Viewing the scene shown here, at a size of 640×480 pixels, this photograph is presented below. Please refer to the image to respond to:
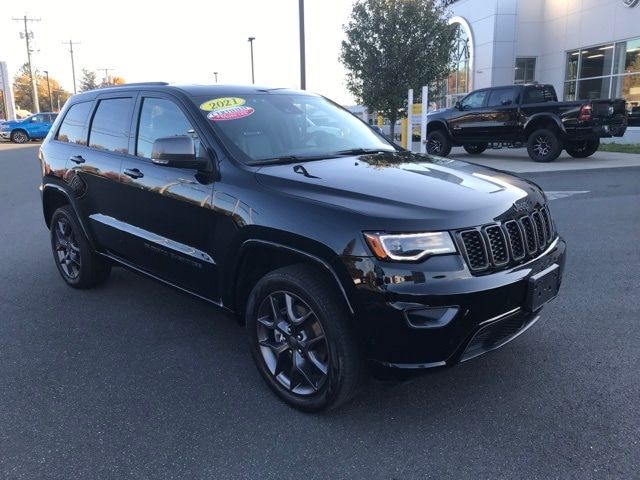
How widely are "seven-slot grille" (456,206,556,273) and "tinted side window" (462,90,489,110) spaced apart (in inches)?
522

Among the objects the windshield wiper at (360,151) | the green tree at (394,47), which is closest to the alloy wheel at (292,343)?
the windshield wiper at (360,151)

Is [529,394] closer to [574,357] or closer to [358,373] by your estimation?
[574,357]

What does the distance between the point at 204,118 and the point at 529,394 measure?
2565 millimetres

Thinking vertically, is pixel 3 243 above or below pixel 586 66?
below

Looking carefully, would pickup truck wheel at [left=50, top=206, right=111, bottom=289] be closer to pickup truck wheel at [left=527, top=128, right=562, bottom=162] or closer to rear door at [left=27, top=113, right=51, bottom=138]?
pickup truck wheel at [left=527, top=128, right=562, bottom=162]

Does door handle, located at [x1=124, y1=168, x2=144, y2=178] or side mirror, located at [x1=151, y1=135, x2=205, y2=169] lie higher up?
side mirror, located at [x1=151, y1=135, x2=205, y2=169]

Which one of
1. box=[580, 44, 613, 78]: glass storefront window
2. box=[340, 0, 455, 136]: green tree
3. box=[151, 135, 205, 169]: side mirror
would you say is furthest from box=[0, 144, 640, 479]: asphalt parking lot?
box=[580, 44, 613, 78]: glass storefront window

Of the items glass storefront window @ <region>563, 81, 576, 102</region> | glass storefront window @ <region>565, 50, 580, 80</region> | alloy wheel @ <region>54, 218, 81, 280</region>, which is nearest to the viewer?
alloy wheel @ <region>54, 218, 81, 280</region>

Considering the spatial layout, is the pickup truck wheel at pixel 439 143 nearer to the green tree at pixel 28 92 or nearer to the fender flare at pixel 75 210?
the fender flare at pixel 75 210

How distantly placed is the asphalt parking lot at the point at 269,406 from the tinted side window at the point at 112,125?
1359 mm

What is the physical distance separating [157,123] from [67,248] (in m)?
1.89

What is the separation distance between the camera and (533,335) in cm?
385

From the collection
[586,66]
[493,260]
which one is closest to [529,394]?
[493,260]

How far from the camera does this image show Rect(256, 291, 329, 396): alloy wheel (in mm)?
2857
